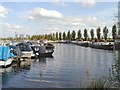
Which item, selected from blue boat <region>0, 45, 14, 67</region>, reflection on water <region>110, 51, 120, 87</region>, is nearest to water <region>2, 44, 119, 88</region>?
reflection on water <region>110, 51, 120, 87</region>

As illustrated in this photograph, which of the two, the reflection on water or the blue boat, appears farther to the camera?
the blue boat

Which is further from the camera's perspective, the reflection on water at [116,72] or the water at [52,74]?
the water at [52,74]

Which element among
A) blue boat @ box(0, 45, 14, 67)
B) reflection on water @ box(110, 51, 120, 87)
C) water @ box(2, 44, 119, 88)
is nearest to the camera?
reflection on water @ box(110, 51, 120, 87)

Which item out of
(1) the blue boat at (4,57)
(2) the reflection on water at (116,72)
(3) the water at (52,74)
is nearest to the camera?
(2) the reflection on water at (116,72)

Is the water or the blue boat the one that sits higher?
the blue boat

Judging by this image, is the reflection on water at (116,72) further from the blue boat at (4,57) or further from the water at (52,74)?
the blue boat at (4,57)

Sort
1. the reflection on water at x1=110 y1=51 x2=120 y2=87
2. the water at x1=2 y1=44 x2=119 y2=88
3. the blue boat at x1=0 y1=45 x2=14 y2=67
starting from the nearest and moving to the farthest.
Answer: the reflection on water at x1=110 y1=51 x2=120 y2=87 < the water at x1=2 y1=44 x2=119 y2=88 < the blue boat at x1=0 y1=45 x2=14 y2=67

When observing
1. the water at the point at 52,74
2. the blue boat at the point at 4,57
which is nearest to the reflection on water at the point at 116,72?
the water at the point at 52,74

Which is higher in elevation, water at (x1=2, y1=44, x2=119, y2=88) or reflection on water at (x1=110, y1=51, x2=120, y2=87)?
reflection on water at (x1=110, y1=51, x2=120, y2=87)

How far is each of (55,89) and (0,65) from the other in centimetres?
1465

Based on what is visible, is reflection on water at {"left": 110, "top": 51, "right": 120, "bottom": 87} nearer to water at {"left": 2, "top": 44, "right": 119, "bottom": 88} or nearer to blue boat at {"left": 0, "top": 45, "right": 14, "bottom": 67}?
water at {"left": 2, "top": 44, "right": 119, "bottom": 88}

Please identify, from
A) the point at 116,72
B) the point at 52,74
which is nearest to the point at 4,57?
the point at 52,74

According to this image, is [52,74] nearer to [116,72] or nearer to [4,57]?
[4,57]

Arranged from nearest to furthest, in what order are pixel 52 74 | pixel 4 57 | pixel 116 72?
pixel 116 72 < pixel 52 74 < pixel 4 57
